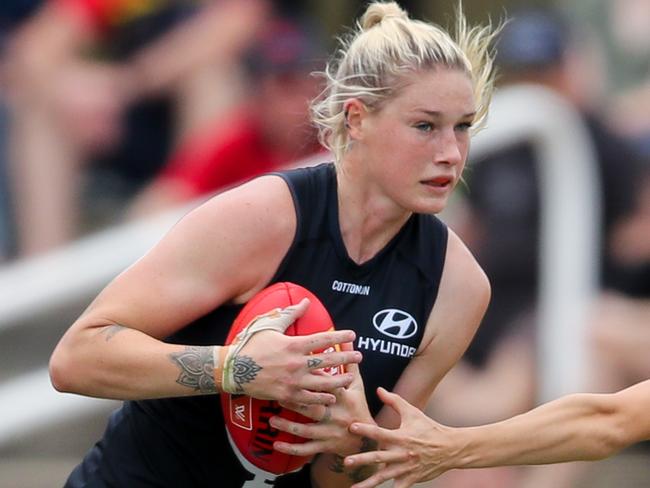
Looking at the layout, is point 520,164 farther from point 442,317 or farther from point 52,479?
point 442,317

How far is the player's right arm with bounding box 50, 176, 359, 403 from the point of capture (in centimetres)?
400

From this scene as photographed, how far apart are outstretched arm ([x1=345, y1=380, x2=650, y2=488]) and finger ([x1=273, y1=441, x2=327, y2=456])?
0.27 feet

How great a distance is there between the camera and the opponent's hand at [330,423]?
410cm

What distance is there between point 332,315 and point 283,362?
1.10ft

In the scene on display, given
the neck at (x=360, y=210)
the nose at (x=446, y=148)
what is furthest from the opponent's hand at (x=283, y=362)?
the nose at (x=446, y=148)

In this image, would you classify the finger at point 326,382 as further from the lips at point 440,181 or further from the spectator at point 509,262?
the spectator at point 509,262

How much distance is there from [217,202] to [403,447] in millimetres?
754

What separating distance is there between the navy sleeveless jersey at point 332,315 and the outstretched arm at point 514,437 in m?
0.23

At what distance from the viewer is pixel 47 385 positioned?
21.8ft

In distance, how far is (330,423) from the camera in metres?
4.12

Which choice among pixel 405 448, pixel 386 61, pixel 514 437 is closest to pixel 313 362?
pixel 405 448

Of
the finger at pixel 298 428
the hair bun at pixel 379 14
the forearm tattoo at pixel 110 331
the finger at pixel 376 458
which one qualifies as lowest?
the finger at pixel 376 458

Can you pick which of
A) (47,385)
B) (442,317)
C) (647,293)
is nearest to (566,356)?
(647,293)

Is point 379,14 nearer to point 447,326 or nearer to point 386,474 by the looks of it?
point 447,326
